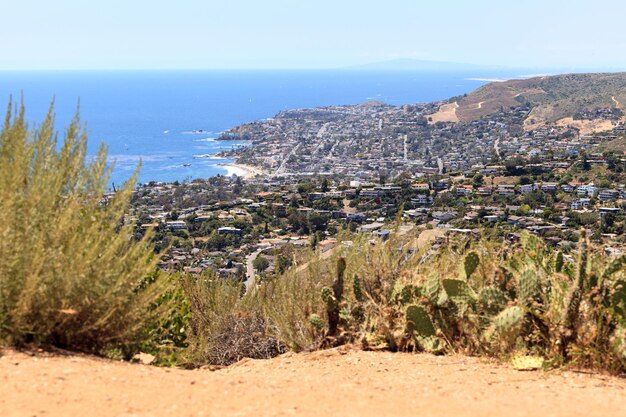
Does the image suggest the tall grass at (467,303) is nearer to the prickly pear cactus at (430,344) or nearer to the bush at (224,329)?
the prickly pear cactus at (430,344)

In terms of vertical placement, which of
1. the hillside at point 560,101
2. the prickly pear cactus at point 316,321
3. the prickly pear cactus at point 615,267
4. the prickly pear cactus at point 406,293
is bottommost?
the hillside at point 560,101

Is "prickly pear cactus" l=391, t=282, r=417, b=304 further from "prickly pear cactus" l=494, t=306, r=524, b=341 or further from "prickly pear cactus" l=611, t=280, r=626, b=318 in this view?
"prickly pear cactus" l=611, t=280, r=626, b=318

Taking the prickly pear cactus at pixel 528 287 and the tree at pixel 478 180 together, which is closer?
the prickly pear cactus at pixel 528 287

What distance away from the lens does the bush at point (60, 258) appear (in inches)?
175

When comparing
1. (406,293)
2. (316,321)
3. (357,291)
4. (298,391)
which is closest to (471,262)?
(406,293)

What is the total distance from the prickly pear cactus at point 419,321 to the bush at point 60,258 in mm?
2049

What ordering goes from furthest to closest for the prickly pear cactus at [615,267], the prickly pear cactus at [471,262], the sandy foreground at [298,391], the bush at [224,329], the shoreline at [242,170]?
the shoreline at [242,170], the bush at [224,329], the prickly pear cactus at [471,262], the prickly pear cactus at [615,267], the sandy foreground at [298,391]

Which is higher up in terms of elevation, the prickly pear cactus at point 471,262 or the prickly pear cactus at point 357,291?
the prickly pear cactus at point 471,262

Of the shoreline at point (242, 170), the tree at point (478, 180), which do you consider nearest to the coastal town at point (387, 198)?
the tree at point (478, 180)

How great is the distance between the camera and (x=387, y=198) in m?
40.7

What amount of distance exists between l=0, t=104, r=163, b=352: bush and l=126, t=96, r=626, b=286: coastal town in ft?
3.13

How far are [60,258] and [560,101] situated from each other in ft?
299

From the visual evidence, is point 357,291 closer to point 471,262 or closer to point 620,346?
point 471,262

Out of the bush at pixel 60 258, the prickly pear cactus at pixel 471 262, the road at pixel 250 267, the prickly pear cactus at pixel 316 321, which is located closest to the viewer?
→ the bush at pixel 60 258
